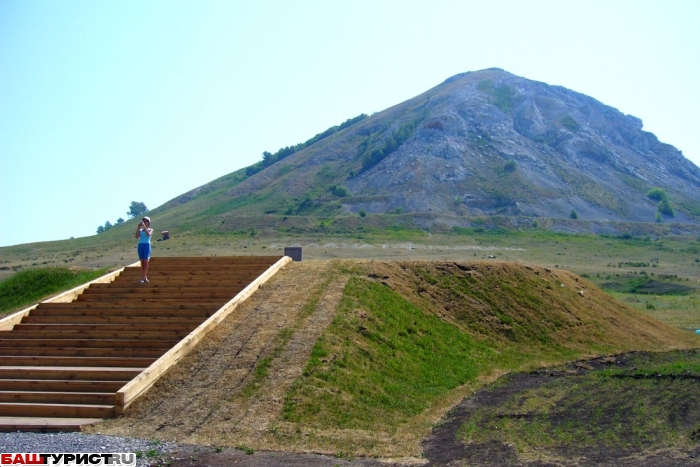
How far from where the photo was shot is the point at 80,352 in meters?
13.6

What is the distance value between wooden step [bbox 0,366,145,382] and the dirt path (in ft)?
2.57

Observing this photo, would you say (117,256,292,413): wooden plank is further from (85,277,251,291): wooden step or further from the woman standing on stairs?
the woman standing on stairs

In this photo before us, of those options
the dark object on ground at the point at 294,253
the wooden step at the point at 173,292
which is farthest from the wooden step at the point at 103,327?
the dark object on ground at the point at 294,253

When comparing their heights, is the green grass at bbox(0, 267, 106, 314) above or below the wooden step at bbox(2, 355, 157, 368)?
above

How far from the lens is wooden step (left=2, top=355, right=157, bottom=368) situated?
42.6 ft

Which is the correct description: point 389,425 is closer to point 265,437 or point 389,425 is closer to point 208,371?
point 265,437

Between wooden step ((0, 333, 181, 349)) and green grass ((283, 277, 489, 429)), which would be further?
wooden step ((0, 333, 181, 349))

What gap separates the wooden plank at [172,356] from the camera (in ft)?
36.6

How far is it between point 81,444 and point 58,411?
2.11 meters

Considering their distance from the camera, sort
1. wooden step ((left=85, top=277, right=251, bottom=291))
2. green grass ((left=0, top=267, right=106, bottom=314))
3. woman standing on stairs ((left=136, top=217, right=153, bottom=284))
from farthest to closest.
Answer: 1. green grass ((left=0, top=267, right=106, bottom=314))
2. wooden step ((left=85, top=277, right=251, bottom=291))
3. woman standing on stairs ((left=136, top=217, right=153, bottom=284))

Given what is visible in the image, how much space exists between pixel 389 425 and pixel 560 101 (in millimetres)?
138790

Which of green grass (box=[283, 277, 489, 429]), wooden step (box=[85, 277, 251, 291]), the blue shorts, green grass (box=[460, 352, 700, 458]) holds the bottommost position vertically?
green grass (box=[460, 352, 700, 458])

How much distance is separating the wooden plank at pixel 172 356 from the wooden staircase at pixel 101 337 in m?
0.17

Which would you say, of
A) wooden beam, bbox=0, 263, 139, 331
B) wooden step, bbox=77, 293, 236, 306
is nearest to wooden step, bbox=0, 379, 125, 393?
wooden beam, bbox=0, 263, 139, 331
